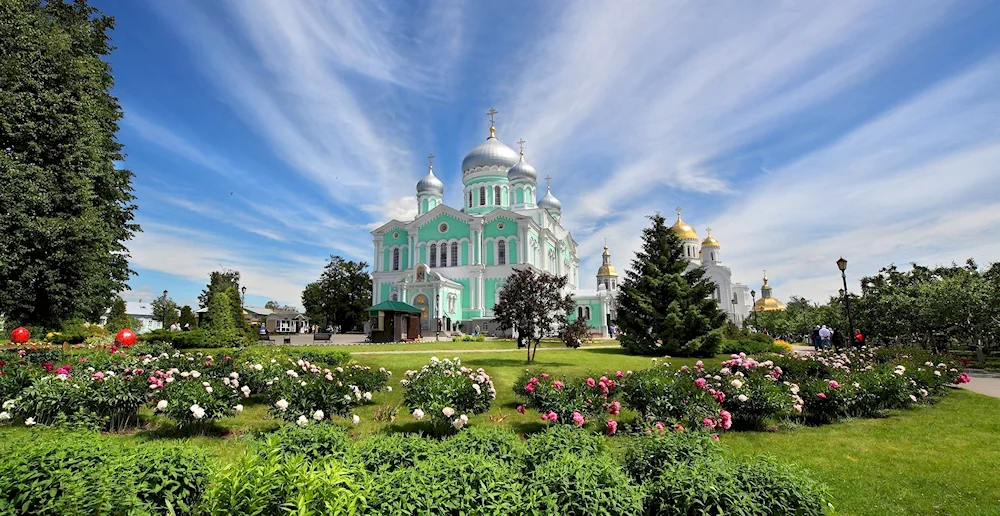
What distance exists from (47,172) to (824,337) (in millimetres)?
31513

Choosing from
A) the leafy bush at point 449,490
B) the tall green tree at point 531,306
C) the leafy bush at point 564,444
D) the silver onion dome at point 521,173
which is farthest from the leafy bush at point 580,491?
the silver onion dome at point 521,173

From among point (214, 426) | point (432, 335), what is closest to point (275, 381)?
point (214, 426)

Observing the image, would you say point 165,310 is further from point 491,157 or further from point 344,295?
point 491,157

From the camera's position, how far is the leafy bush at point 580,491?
317 centimetres

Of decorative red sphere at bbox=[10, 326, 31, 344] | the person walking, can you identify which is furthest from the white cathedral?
decorative red sphere at bbox=[10, 326, 31, 344]

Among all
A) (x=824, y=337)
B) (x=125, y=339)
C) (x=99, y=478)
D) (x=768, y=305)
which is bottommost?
(x=99, y=478)

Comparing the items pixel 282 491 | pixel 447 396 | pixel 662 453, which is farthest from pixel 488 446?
pixel 447 396

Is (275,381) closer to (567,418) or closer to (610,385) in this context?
(567,418)

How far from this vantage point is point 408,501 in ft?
10.3

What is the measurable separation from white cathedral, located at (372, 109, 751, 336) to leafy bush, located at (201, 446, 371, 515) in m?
31.3

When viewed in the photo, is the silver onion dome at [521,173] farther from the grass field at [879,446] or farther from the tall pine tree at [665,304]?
the grass field at [879,446]

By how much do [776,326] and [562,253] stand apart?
22.6m

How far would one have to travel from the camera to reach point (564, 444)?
4.28 m

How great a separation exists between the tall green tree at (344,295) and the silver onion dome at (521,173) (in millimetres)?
17530
